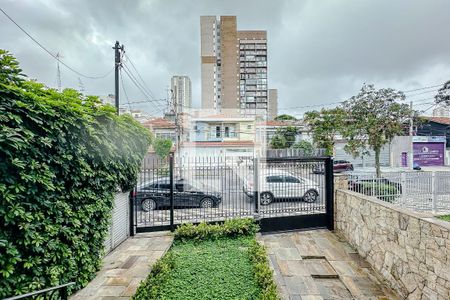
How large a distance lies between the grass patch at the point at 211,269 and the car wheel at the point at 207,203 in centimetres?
109

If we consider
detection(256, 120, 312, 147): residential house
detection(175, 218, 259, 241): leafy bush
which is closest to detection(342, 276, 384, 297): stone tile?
detection(175, 218, 259, 241): leafy bush

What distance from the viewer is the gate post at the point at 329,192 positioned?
634 cm

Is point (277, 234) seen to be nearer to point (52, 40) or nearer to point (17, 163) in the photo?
point (17, 163)

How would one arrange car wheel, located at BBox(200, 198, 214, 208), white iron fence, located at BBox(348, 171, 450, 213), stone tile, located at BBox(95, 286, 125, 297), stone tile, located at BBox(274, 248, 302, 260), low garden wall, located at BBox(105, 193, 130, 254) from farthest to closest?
white iron fence, located at BBox(348, 171, 450, 213) < car wheel, located at BBox(200, 198, 214, 208) < low garden wall, located at BBox(105, 193, 130, 254) < stone tile, located at BBox(274, 248, 302, 260) < stone tile, located at BBox(95, 286, 125, 297)

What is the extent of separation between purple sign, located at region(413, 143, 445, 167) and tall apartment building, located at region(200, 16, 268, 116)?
2378 centimetres

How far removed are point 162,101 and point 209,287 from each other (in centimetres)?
1747

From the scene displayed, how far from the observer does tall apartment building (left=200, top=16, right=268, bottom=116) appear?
43469 mm

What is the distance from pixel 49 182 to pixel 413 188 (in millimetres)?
8784

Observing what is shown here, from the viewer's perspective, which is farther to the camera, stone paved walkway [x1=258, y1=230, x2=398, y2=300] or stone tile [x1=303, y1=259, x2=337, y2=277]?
stone tile [x1=303, y1=259, x2=337, y2=277]

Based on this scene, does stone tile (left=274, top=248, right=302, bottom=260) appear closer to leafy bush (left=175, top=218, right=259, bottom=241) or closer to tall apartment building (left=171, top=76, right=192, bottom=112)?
leafy bush (left=175, top=218, right=259, bottom=241)

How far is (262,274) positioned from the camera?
359cm

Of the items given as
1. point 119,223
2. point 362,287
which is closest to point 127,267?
point 119,223

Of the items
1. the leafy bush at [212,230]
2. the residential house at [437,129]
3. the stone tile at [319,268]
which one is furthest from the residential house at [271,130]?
the stone tile at [319,268]

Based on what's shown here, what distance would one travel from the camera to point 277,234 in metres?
6.30
